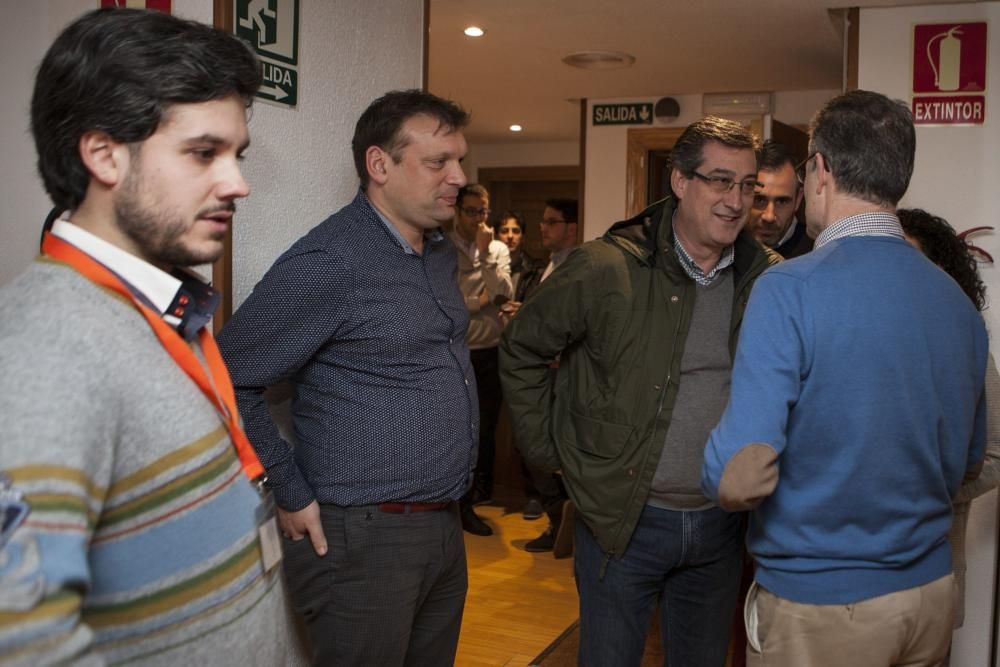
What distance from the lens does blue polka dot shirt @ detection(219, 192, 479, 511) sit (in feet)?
5.72

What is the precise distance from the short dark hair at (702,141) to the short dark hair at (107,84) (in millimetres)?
1369

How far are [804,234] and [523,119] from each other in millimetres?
5245

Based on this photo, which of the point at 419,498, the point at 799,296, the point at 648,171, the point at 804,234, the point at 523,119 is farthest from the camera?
the point at 523,119

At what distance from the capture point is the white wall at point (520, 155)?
31.7 feet

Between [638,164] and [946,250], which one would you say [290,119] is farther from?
[638,164]

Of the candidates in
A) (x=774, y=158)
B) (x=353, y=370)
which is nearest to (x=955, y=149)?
(x=774, y=158)

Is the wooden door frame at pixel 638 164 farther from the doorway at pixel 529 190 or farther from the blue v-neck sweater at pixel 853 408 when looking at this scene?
the blue v-neck sweater at pixel 853 408

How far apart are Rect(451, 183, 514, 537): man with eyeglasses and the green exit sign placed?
1.78 meters

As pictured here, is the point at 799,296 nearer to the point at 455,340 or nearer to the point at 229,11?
the point at 455,340

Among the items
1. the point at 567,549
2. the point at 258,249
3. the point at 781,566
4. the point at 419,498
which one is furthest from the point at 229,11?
the point at 567,549

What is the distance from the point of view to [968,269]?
219 centimetres

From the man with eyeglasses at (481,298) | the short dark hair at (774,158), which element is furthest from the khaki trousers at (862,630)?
the man with eyeglasses at (481,298)

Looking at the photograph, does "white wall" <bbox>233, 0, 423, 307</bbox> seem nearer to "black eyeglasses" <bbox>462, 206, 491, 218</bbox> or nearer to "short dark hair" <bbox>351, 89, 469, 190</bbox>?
"short dark hair" <bbox>351, 89, 469, 190</bbox>

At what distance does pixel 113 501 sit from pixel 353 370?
988 millimetres
